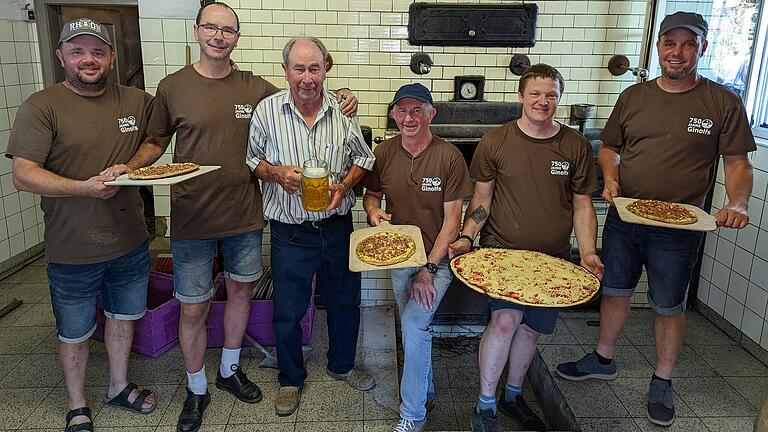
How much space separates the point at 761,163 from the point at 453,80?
1.82 m

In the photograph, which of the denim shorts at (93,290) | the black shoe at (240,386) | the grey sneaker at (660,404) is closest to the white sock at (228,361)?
the black shoe at (240,386)

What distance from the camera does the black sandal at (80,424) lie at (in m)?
2.28

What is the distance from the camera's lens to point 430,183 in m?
2.18

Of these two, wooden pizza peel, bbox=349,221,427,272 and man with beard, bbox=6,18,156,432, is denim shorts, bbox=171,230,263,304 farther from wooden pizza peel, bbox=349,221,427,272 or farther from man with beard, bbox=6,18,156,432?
wooden pizza peel, bbox=349,221,427,272

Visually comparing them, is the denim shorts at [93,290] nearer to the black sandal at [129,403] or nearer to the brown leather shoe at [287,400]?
→ the black sandal at [129,403]

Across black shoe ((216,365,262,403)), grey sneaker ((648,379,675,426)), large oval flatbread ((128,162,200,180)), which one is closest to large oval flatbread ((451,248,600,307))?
grey sneaker ((648,379,675,426))

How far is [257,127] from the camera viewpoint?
2197 mm

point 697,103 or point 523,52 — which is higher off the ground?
point 523,52

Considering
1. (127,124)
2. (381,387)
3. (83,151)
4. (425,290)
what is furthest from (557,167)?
(83,151)

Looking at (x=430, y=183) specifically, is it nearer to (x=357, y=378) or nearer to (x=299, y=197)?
(x=299, y=197)

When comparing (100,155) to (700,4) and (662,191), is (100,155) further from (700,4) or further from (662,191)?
(700,4)

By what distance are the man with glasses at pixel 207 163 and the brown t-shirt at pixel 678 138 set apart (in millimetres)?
1236

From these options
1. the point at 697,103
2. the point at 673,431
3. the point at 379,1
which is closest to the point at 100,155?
the point at 379,1

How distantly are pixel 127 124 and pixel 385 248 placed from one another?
1112mm
